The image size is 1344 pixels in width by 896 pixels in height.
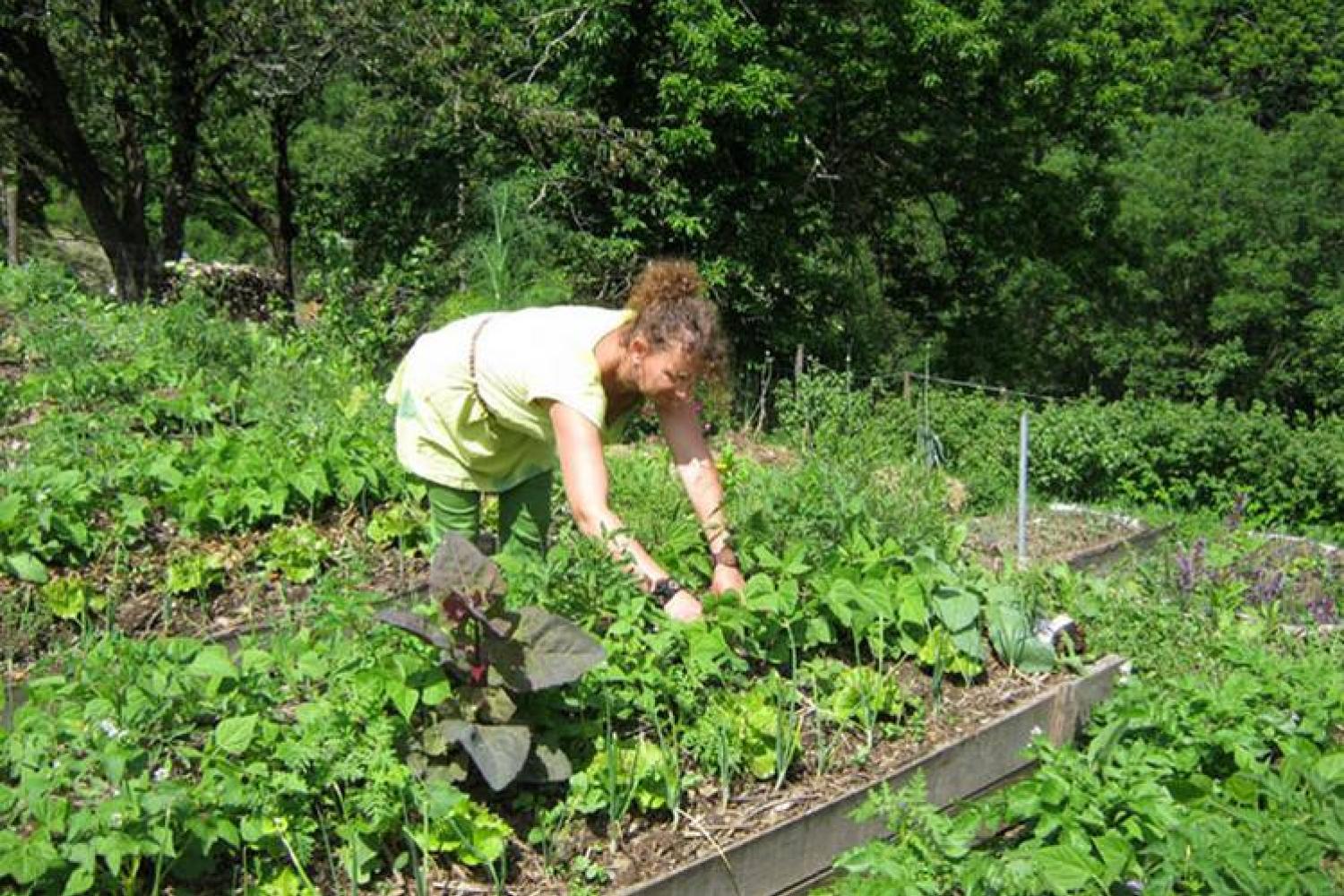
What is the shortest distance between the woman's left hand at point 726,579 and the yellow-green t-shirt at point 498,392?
1.70ft

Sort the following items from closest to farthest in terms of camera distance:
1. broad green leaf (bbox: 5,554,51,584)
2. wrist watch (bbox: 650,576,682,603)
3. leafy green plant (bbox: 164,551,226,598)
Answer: wrist watch (bbox: 650,576,682,603)
broad green leaf (bbox: 5,554,51,584)
leafy green plant (bbox: 164,551,226,598)

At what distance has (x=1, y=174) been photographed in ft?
54.9

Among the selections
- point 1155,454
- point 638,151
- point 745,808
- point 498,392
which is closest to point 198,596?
point 498,392

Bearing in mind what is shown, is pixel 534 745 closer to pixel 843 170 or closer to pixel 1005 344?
pixel 843 170

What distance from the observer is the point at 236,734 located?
8.88 ft

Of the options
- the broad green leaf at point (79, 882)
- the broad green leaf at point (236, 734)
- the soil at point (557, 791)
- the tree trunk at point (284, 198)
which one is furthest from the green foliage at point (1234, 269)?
the broad green leaf at point (79, 882)

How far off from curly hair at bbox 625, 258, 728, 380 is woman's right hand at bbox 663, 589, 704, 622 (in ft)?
1.95

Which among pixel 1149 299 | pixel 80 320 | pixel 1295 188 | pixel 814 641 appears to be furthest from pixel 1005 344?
pixel 814 641

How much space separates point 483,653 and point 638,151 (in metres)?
11.2

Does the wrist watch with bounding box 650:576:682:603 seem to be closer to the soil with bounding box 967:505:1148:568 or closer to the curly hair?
the curly hair

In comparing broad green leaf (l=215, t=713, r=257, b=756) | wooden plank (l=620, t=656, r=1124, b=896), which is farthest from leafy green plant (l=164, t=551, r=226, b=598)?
wooden plank (l=620, t=656, r=1124, b=896)

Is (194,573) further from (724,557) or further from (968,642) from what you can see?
(968,642)

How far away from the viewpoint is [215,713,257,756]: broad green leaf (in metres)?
2.69

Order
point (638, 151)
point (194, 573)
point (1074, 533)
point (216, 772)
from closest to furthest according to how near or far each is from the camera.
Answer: point (216, 772), point (194, 573), point (1074, 533), point (638, 151)
